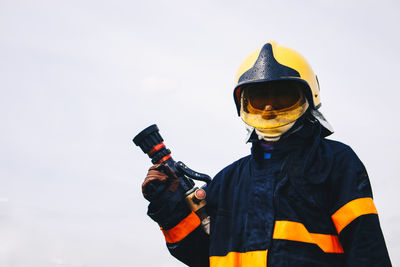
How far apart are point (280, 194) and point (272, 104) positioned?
0.85 metres

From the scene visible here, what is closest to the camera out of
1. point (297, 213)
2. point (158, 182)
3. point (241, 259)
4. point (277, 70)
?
point (297, 213)

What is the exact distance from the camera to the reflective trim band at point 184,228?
14.1 ft

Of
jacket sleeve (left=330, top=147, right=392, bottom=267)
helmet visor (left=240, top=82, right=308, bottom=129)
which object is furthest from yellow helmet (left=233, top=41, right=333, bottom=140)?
jacket sleeve (left=330, top=147, right=392, bottom=267)

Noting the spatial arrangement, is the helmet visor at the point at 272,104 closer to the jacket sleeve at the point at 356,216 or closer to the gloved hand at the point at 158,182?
the jacket sleeve at the point at 356,216

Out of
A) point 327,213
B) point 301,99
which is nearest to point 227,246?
point 327,213

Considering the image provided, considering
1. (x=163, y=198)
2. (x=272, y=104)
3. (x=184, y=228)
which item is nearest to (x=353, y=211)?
(x=272, y=104)

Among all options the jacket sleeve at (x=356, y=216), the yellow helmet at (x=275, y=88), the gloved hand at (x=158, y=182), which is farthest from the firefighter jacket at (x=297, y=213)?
the gloved hand at (x=158, y=182)

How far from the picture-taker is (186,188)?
4480mm

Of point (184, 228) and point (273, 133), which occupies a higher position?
point (273, 133)

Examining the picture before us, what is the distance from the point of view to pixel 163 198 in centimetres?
421

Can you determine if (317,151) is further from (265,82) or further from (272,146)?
(265,82)

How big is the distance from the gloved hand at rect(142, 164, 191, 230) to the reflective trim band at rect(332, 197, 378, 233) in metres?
1.45

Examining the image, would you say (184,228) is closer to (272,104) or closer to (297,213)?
(297,213)

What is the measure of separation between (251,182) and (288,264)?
2.73 ft
